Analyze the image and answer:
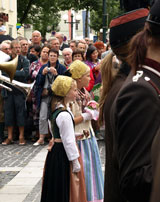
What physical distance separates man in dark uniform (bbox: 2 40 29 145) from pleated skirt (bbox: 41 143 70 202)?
5295 mm

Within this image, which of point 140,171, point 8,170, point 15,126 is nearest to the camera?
point 140,171

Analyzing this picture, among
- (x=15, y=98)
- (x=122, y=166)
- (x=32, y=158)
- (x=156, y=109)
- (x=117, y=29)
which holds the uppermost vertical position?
(x=117, y=29)

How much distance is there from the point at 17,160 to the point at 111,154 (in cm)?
566

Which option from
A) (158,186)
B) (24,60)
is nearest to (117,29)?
(158,186)

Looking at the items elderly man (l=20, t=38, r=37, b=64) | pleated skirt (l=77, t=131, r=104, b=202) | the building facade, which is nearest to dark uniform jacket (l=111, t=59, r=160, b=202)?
pleated skirt (l=77, t=131, r=104, b=202)

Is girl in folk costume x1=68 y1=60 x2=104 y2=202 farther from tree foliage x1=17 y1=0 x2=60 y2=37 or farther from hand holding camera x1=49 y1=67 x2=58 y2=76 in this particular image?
tree foliage x1=17 y1=0 x2=60 y2=37

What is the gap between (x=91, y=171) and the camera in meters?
5.18

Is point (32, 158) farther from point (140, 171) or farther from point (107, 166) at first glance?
point (140, 171)

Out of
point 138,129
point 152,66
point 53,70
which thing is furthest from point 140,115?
point 53,70

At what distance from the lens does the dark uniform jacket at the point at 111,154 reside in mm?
2746

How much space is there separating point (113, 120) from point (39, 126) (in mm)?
7858

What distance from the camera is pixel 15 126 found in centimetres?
1059

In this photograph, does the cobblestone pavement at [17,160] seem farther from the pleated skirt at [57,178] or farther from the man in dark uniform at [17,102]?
the pleated skirt at [57,178]

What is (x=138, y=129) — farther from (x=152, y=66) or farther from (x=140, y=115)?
(x=152, y=66)
